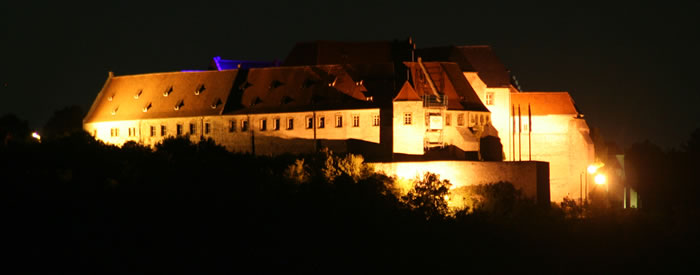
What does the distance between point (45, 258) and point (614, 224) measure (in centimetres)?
3604

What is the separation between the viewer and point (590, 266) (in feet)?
280

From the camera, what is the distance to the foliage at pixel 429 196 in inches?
3381

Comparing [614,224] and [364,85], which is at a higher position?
[364,85]

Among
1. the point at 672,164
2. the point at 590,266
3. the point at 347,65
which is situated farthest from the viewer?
the point at 672,164

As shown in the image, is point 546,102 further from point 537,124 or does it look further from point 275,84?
point 275,84

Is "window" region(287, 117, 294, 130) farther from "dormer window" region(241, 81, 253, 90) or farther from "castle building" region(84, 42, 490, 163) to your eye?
"dormer window" region(241, 81, 253, 90)

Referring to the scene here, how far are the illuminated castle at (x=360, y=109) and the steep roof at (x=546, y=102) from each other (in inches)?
2.6

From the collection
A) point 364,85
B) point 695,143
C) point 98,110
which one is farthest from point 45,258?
point 695,143

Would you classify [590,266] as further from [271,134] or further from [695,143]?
[695,143]

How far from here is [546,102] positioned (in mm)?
102562

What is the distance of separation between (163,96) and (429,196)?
29660mm

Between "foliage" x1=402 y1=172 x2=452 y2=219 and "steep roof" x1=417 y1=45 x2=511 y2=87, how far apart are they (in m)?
16.5

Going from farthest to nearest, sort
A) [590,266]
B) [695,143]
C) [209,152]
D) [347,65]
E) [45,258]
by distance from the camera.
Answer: [695,143], [347,65], [209,152], [590,266], [45,258]

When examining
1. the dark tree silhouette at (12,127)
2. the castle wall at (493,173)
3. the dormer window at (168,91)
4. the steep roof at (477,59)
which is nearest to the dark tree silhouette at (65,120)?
the dark tree silhouette at (12,127)
